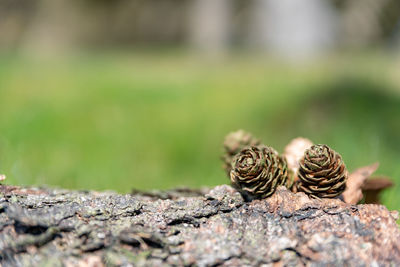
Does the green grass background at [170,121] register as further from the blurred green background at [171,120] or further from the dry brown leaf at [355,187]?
the dry brown leaf at [355,187]

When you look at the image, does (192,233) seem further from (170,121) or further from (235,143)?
(170,121)

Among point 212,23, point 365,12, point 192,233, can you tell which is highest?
point 212,23

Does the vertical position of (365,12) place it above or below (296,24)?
below

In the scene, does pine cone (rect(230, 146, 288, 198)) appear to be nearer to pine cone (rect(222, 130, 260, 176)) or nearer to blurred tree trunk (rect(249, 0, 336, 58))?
pine cone (rect(222, 130, 260, 176))

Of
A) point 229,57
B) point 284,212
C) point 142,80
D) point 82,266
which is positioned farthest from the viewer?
point 229,57

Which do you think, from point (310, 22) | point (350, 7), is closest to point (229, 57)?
point (310, 22)

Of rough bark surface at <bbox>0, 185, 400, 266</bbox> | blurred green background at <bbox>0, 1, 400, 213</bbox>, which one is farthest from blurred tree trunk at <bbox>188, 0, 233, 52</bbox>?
rough bark surface at <bbox>0, 185, 400, 266</bbox>

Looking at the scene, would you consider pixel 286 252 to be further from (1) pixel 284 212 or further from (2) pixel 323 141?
(2) pixel 323 141

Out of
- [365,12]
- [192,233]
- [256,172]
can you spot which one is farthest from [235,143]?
[365,12]
